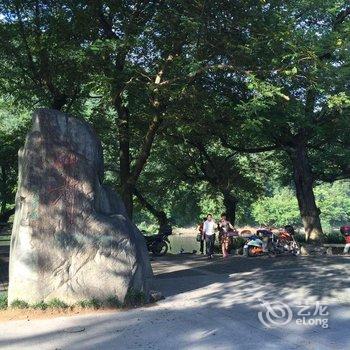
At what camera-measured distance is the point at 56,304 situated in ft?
27.0

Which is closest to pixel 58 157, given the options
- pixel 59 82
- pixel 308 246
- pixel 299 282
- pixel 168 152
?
pixel 299 282

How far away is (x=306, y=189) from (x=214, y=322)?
49.1ft

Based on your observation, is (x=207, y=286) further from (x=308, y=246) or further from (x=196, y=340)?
(x=308, y=246)

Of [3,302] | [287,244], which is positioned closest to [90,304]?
[3,302]

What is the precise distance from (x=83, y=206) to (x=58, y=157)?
983mm

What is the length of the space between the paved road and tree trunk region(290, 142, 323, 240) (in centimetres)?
984

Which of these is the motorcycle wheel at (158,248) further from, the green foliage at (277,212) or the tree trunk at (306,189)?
the green foliage at (277,212)

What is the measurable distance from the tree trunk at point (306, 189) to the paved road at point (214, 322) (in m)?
9.84

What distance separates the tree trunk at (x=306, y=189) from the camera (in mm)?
21469

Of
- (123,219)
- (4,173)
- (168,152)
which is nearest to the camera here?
(123,219)

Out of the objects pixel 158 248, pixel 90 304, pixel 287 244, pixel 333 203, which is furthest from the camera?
pixel 333 203

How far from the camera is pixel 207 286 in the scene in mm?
10742

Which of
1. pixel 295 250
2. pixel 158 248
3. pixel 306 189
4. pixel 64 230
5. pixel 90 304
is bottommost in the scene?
pixel 90 304

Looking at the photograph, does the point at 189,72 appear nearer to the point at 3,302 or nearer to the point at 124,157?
the point at 124,157
